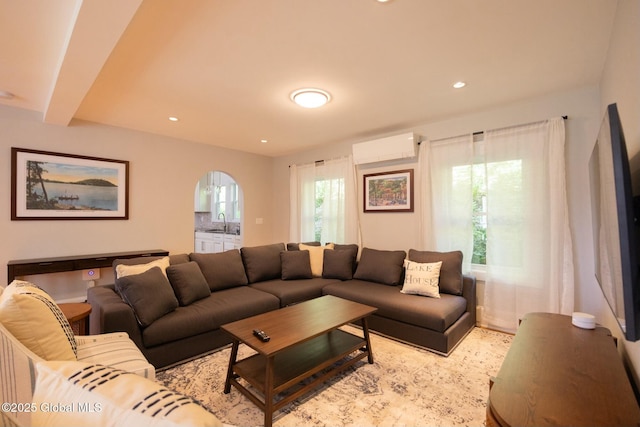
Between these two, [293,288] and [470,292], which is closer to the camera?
[470,292]

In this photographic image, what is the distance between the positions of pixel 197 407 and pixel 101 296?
245 cm

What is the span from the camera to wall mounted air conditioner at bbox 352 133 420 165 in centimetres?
378

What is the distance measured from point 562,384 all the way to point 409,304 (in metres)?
1.62

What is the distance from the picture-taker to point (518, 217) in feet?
9.99

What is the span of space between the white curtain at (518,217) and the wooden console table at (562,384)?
4.20ft

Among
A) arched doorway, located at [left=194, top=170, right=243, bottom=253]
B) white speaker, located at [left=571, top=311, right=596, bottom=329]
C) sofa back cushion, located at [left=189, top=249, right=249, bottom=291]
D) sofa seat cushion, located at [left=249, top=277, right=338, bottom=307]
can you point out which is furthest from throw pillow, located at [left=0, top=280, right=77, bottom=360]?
arched doorway, located at [left=194, top=170, right=243, bottom=253]

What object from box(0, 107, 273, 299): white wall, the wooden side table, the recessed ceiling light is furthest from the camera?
box(0, 107, 273, 299): white wall

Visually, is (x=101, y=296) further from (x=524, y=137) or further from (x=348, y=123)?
(x=524, y=137)

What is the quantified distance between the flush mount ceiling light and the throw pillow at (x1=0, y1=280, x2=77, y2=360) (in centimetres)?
247

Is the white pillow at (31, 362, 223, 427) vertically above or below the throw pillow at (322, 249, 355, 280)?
above

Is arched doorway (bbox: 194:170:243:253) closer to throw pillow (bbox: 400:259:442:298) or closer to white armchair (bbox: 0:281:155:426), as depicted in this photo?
throw pillow (bbox: 400:259:442:298)

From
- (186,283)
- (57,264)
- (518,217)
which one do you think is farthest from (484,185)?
(57,264)

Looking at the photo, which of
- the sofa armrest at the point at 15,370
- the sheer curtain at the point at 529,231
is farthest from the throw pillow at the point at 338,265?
the sofa armrest at the point at 15,370

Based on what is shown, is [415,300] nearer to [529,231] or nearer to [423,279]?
[423,279]
